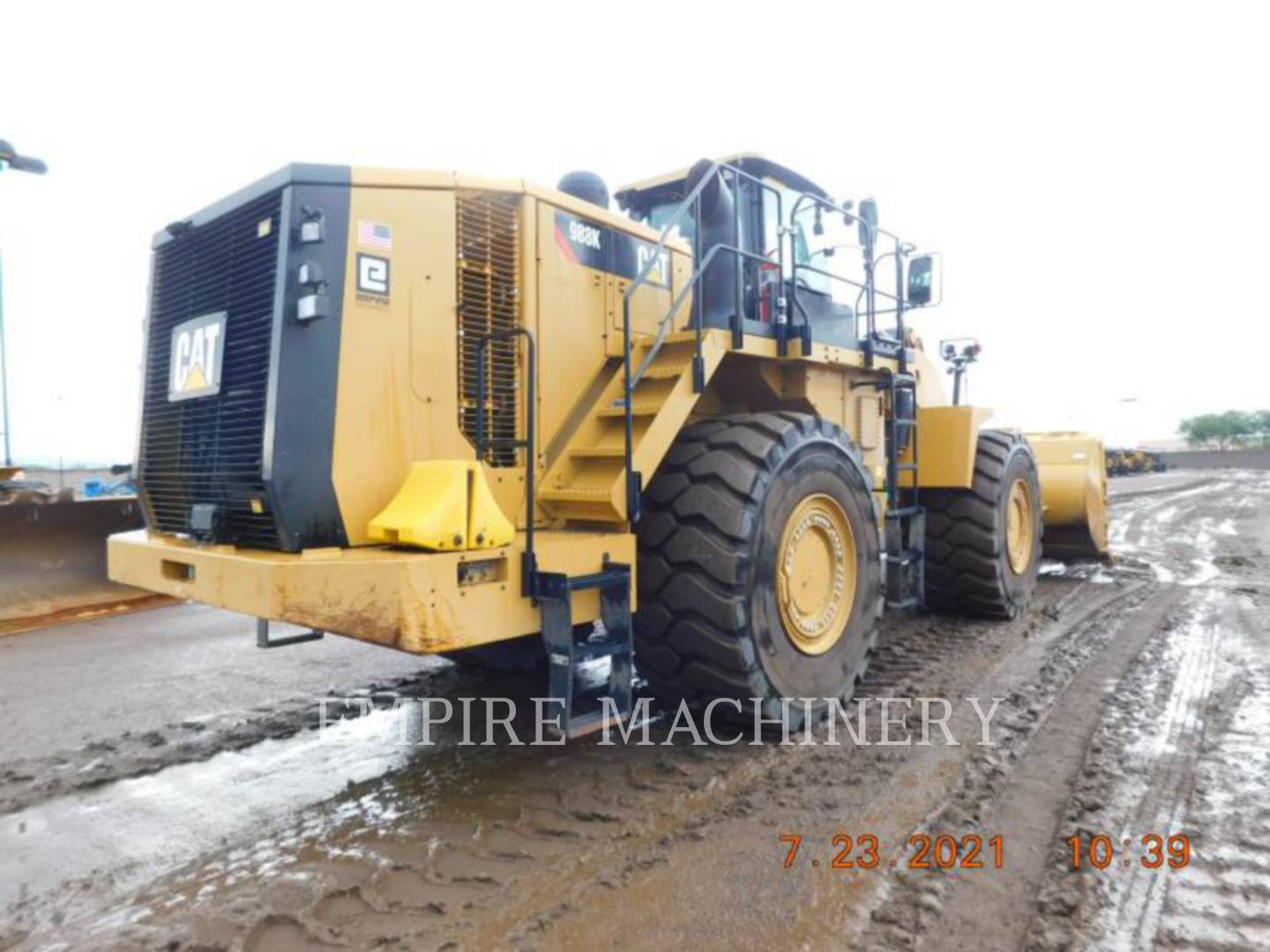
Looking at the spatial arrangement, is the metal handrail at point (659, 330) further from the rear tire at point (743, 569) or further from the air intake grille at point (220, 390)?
the air intake grille at point (220, 390)

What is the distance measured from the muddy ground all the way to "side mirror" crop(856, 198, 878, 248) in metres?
2.77

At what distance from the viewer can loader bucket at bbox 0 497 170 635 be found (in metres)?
6.99

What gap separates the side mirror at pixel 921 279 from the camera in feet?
19.5

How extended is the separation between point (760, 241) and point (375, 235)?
2.47 m

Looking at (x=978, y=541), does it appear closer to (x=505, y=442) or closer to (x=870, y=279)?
(x=870, y=279)

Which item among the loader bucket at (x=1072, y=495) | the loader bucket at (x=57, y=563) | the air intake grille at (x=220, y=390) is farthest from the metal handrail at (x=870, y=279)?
the loader bucket at (x=57, y=563)

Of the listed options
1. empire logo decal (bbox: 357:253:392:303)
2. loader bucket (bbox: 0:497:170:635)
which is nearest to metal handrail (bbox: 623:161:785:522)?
empire logo decal (bbox: 357:253:392:303)

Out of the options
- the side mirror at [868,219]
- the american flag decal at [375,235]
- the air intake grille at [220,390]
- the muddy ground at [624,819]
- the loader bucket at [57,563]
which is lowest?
the muddy ground at [624,819]

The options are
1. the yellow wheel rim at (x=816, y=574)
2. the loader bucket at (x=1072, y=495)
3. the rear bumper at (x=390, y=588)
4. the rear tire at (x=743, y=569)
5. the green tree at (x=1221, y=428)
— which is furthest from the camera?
the green tree at (x=1221, y=428)

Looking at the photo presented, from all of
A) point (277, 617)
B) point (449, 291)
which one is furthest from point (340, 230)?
point (277, 617)

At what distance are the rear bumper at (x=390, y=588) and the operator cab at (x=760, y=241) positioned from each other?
171cm

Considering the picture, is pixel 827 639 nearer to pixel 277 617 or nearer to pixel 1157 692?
pixel 1157 692

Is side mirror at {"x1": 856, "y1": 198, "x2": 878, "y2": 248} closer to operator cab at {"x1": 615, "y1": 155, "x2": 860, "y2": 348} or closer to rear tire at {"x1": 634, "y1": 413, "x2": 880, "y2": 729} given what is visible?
operator cab at {"x1": 615, "y1": 155, "x2": 860, "y2": 348}
